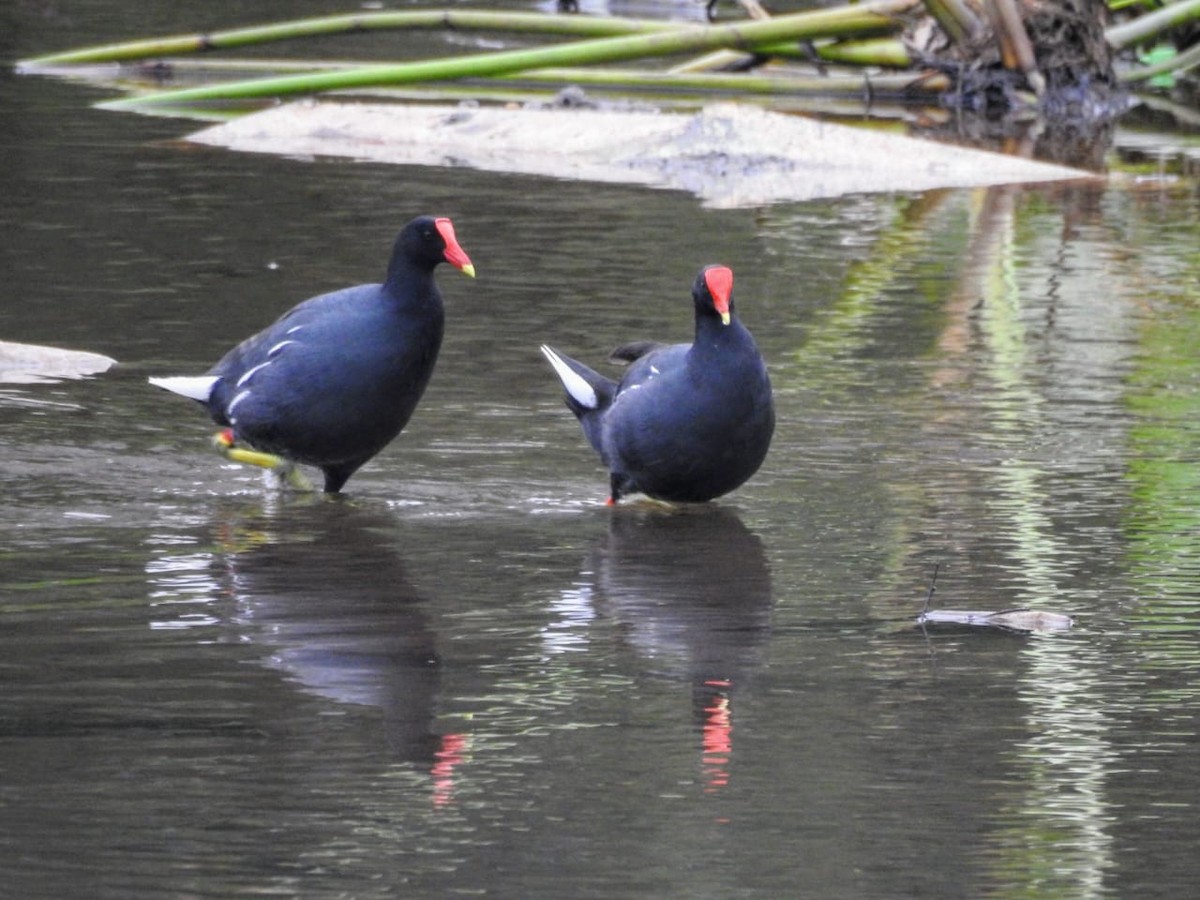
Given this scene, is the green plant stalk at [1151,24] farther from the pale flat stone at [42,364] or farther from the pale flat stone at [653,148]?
the pale flat stone at [42,364]

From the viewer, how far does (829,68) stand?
16188 mm

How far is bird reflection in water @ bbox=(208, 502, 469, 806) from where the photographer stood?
438 cm

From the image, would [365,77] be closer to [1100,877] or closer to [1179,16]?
[1179,16]

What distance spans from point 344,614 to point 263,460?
4.23 feet

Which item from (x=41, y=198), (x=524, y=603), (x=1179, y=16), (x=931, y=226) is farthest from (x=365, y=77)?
(x=524, y=603)

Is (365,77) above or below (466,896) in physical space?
above

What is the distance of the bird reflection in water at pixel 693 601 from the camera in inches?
181

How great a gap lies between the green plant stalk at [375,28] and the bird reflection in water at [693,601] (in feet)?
27.4

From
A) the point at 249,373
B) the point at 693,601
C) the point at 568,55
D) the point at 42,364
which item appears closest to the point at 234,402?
the point at 249,373

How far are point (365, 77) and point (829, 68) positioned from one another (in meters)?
4.54

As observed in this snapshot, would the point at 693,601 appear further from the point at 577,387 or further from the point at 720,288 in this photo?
the point at 577,387

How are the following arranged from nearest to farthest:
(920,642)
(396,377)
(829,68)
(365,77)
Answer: (920,642), (396,377), (365,77), (829,68)

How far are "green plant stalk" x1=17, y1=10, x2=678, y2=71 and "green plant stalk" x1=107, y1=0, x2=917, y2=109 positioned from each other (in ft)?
1.01

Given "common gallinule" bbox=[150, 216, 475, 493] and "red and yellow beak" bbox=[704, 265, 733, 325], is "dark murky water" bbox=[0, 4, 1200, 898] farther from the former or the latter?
"red and yellow beak" bbox=[704, 265, 733, 325]
